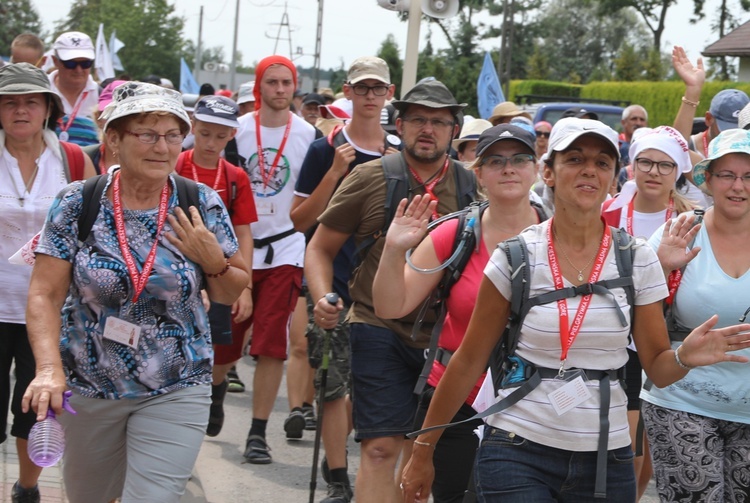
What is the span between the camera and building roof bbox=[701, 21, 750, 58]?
4584cm

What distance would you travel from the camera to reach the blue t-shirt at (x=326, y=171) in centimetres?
709

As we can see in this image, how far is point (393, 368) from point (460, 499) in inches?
28.8

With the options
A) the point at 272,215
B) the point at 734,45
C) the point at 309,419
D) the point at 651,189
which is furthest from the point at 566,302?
the point at 734,45

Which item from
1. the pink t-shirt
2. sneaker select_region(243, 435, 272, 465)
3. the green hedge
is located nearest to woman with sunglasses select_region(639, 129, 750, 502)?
the pink t-shirt

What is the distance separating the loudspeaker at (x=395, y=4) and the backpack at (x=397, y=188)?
5.98 m

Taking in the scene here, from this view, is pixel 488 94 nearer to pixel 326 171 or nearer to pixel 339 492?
pixel 326 171

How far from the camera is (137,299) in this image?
4445 millimetres

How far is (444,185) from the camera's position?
18.9 ft

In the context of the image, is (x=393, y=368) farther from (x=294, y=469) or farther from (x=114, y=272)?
(x=294, y=469)

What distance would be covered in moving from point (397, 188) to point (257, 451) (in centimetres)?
276

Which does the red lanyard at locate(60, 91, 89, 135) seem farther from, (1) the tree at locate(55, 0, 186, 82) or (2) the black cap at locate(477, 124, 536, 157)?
(1) the tree at locate(55, 0, 186, 82)

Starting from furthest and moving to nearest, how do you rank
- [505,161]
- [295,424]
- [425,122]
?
[295,424]
[425,122]
[505,161]

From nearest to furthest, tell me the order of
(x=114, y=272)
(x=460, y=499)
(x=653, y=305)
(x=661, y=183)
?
(x=653, y=305) < (x=114, y=272) < (x=460, y=499) < (x=661, y=183)

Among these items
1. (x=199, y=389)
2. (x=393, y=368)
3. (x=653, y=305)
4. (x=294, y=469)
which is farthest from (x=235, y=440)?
(x=653, y=305)
